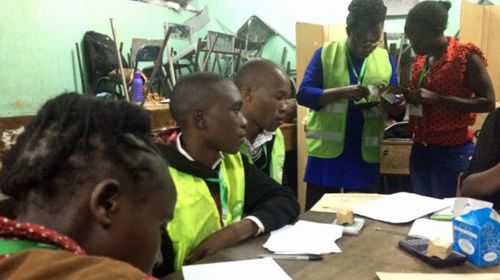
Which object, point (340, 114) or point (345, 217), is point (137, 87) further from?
point (345, 217)

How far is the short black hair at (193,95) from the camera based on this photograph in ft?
5.24

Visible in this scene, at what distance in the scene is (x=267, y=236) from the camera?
1475 mm

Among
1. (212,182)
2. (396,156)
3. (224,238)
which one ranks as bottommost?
(396,156)

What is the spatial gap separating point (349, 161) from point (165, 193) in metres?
1.80

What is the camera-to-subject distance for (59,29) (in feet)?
12.6

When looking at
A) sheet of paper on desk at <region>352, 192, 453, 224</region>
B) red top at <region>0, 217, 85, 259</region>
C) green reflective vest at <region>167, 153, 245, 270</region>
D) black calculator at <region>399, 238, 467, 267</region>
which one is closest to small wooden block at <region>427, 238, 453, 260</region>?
black calculator at <region>399, 238, 467, 267</region>

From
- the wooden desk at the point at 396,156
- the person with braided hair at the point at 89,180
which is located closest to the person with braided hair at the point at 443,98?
the wooden desk at the point at 396,156

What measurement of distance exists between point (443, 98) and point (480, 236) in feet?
3.89

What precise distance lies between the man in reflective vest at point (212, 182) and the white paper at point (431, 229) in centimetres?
39

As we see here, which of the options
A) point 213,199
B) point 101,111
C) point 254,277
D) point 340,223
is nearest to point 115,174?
point 101,111

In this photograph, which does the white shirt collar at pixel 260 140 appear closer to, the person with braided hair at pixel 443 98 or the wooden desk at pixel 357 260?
the wooden desk at pixel 357 260

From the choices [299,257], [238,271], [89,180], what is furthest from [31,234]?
[299,257]

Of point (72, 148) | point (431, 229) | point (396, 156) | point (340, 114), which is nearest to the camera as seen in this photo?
point (72, 148)

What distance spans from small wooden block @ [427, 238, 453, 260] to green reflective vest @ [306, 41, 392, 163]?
1218mm
